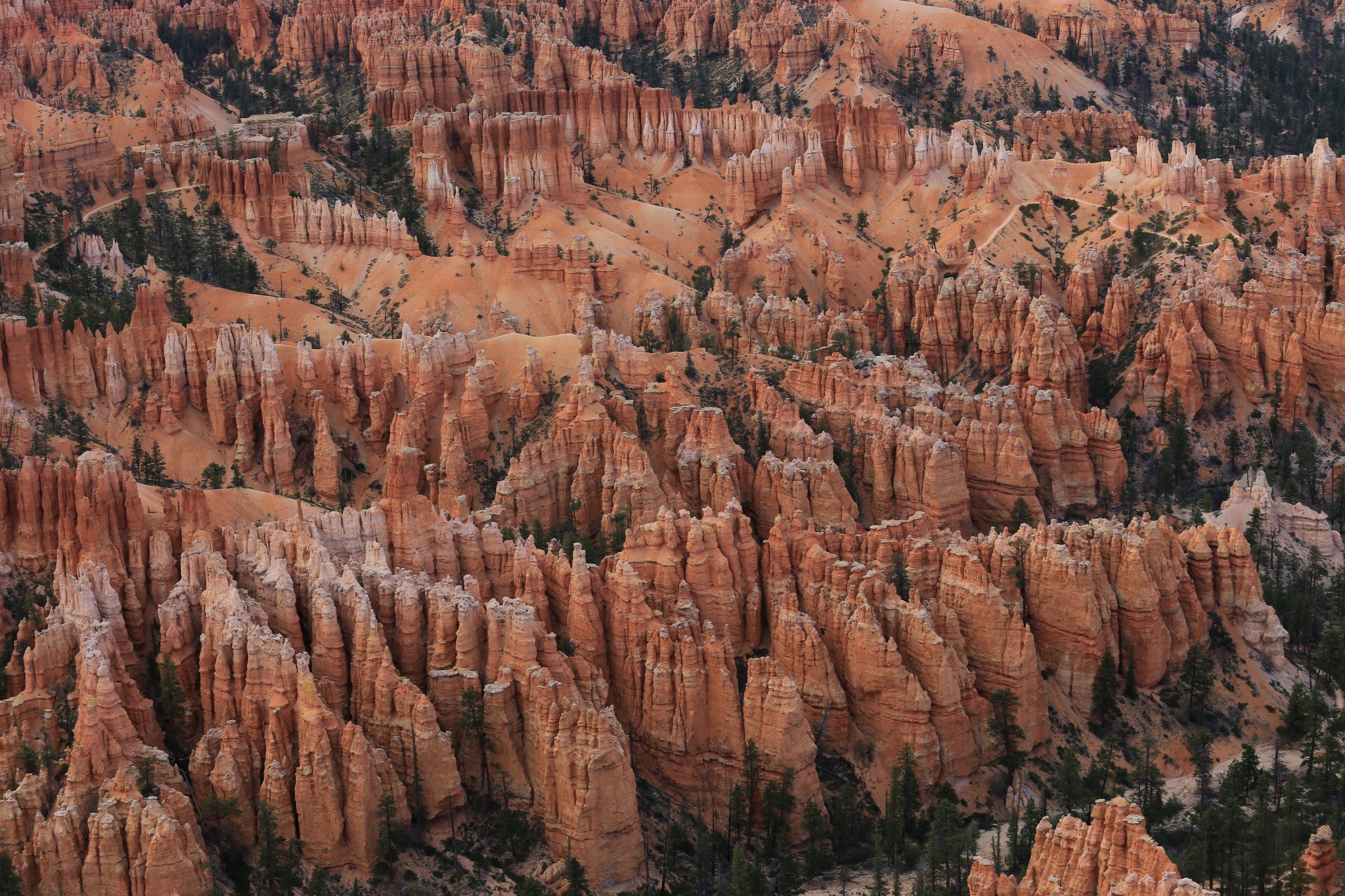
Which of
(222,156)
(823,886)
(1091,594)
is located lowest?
(823,886)

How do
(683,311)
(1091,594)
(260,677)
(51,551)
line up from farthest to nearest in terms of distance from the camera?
(683,311)
(1091,594)
(51,551)
(260,677)

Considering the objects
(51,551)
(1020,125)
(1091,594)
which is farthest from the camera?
(1020,125)

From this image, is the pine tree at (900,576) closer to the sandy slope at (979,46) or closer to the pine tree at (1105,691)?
the pine tree at (1105,691)

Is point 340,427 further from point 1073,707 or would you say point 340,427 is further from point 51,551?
point 1073,707

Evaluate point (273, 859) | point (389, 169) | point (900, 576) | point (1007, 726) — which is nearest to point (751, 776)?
point (1007, 726)

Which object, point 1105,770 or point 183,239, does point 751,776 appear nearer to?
point 1105,770

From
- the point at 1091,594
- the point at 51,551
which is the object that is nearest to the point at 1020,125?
the point at 1091,594

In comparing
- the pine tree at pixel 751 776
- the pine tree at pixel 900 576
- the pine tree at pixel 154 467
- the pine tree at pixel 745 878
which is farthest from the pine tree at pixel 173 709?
the pine tree at pixel 900 576

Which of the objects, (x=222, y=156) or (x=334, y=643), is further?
(x=222, y=156)

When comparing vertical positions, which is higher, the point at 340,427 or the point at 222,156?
the point at 222,156
